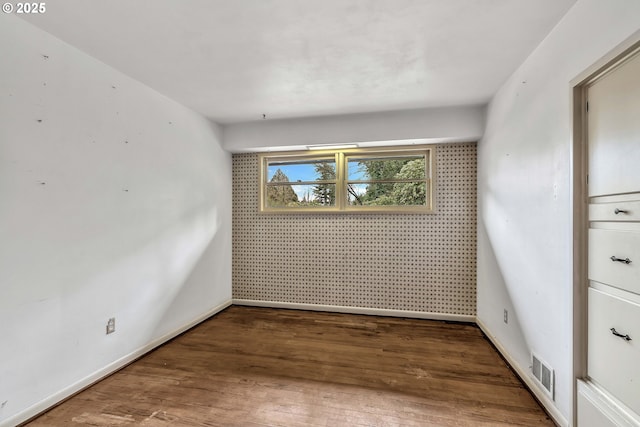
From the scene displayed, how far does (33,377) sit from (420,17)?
3.09m

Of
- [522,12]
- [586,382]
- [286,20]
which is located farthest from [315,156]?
[586,382]

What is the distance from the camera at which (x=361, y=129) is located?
3.08 meters

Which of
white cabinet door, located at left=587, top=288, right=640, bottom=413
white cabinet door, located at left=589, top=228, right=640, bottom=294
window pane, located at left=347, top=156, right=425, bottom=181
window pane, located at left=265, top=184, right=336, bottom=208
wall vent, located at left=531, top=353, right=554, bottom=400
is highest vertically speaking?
window pane, located at left=347, top=156, right=425, bottom=181

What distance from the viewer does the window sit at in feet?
10.7

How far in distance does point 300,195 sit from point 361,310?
65.8 inches

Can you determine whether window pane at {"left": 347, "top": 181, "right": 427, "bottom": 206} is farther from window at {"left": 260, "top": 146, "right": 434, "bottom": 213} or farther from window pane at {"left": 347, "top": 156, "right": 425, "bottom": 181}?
window pane at {"left": 347, "top": 156, "right": 425, "bottom": 181}

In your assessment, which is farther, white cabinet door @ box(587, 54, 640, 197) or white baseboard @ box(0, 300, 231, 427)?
white baseboard @ box(0, 300, 231, 427)

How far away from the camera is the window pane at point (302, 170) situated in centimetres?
354

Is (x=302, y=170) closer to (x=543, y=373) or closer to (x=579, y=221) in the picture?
(x=579, y=221)

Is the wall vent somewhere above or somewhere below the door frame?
below

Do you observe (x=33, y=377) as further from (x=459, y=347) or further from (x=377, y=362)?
(x=459, y=347)

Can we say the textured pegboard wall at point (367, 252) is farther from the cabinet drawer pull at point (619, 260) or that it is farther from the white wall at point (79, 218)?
the cabinet drawer pull at point (619, 260)

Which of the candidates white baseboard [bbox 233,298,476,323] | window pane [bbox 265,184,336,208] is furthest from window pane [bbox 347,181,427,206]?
white baseboard [bbox 233,298,476,323]

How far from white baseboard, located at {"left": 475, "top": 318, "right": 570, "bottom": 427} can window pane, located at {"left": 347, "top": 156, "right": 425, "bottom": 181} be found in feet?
6.24
